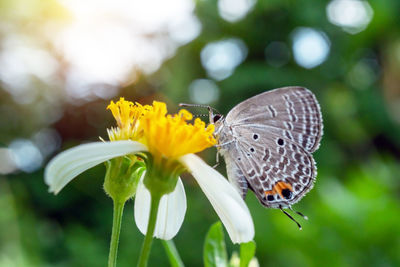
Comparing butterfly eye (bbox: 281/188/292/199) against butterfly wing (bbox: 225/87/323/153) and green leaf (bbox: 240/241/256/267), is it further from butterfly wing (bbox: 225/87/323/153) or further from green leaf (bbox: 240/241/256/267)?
green leaf (bbox: 240/241/256/267)

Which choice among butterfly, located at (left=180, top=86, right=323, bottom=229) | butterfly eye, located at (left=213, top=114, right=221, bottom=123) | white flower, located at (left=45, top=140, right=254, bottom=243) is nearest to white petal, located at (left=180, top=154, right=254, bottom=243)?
white flower, located at (left=45, top=140, right=254, bottom=243)

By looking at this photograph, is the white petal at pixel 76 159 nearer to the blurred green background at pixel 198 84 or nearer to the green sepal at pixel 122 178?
the green sepal at pixel 122 178

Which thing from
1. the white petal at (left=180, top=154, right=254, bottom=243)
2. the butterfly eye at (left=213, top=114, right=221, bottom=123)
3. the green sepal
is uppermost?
the green sepal

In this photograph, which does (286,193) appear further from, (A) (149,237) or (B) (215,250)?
(A) (149,237)

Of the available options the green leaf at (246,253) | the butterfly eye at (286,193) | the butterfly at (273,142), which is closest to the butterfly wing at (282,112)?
the butterfly at (273,142)

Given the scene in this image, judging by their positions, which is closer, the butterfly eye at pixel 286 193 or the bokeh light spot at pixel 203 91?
A: the butterfly eye at pixel 286 193

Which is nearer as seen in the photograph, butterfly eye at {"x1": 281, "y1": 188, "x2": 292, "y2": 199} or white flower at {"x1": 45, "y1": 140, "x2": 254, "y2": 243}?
white flower at {"x1": 45, "y1": 140, "x2": 254, "y2": 243}

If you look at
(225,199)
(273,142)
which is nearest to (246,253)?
(225,199)
